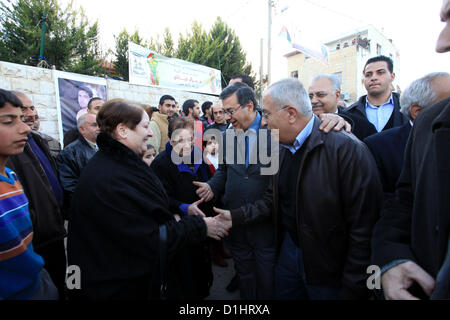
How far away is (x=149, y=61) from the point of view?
934cm

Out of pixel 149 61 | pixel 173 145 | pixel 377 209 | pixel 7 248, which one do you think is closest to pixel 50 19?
pixel 149 61

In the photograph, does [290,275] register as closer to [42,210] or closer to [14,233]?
[14,233]

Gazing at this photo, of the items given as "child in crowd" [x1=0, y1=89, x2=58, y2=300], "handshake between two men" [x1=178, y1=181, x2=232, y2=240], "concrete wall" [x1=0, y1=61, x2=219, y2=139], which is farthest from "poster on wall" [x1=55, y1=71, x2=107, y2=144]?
"child in crowd" [x1=0, y1=89, x2=58, y2=300]

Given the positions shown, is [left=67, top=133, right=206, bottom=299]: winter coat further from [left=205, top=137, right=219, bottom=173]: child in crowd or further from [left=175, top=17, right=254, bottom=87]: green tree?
[left=175, top=17, right=254, bottom=87]: green tree

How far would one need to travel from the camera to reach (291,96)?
175cm

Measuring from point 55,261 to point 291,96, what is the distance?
250 centimetres

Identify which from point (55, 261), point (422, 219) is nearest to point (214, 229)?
point (422, 219)

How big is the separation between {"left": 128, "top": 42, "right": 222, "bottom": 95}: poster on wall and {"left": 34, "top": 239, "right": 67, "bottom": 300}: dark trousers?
7.76 meters

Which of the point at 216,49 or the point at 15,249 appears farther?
the point at 216,49

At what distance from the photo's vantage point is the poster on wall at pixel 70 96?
662cm

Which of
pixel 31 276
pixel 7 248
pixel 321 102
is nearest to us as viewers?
pixel 7 248

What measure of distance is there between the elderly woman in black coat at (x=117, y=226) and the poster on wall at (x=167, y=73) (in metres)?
8.16

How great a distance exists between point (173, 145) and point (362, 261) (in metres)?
2.09
